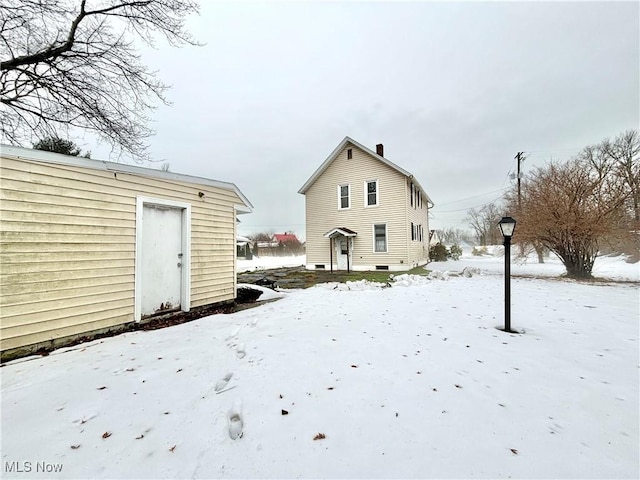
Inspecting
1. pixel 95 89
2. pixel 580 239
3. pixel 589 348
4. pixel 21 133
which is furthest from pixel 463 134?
pixel 21 133

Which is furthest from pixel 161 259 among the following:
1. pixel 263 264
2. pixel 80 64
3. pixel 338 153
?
pixel 263 264

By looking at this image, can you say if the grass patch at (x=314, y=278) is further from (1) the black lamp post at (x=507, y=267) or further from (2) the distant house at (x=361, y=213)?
(1) the black lamp post at (x=507, y=267)

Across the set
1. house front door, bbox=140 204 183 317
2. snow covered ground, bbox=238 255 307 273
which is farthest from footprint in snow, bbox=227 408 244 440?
snow covered ground, bbox=238 255 307 273

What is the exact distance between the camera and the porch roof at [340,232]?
584 inches

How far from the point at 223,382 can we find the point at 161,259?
3.63 m

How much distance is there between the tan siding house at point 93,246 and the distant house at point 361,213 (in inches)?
386

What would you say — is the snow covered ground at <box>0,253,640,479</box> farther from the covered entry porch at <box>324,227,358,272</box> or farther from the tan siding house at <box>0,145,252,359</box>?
the covered entry porch at <box>324,227,358,272</box>

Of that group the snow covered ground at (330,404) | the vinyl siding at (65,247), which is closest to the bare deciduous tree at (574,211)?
the snow covered ground at (330,404)

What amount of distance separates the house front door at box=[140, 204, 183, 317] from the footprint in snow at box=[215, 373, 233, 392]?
3267mm

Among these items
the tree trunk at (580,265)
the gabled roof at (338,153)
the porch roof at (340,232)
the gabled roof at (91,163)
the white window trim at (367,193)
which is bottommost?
the tree trunk at (580,265)

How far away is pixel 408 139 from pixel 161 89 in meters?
16.5

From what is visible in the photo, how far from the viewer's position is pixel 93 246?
→ 13.6 feet

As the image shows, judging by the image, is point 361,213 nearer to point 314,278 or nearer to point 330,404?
point 314,278

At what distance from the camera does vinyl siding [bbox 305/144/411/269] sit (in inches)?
574
